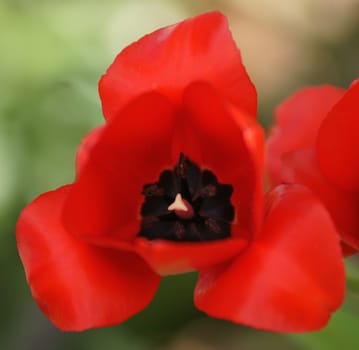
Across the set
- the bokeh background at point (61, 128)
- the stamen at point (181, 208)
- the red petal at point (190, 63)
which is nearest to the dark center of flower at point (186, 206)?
the stamen at point (181, 208)

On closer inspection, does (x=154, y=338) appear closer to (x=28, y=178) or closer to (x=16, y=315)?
(x=16, y=315)

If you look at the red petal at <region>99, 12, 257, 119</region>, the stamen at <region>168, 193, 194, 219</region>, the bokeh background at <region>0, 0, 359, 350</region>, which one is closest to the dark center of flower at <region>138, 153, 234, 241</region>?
the stamen at <region>168, 193, 194, 219</region>

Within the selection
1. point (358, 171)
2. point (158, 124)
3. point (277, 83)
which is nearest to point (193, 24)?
point (158, 124)

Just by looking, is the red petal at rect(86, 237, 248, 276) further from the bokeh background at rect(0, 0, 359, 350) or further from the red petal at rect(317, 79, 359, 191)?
the bokeh background at rect(0, 0, 359, 350)

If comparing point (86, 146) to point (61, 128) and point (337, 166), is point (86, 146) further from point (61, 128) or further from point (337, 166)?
point (61, 128)

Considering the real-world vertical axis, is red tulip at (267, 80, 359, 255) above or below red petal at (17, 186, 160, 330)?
below
